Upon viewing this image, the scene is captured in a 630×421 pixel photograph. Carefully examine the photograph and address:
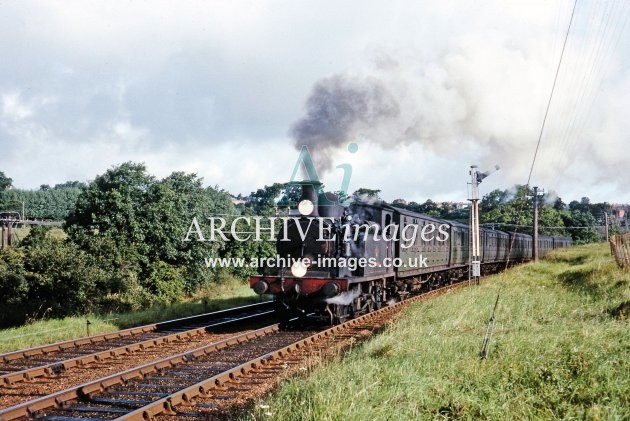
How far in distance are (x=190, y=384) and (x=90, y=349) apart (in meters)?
3.56

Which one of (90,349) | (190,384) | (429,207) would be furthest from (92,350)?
(429,207)

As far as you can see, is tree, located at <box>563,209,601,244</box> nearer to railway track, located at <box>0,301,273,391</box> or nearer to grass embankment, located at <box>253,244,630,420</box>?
grass embankment, located at <box>253,244,630,420</box>

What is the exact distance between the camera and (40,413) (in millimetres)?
6355

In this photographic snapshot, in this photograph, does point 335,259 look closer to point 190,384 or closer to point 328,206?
point 328,206

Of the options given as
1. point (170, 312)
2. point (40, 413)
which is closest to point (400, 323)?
point (40, 413)

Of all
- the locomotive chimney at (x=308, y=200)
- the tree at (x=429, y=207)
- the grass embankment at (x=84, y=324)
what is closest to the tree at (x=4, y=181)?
the tree at (x=429, y=207)

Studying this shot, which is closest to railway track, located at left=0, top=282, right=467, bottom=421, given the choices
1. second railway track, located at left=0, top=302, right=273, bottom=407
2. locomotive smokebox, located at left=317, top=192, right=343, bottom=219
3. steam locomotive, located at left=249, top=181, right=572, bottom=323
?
second railway track, located at left=0, top=302, right=273, bottom=407

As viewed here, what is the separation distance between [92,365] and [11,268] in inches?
286

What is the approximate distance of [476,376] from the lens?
20.2 feet

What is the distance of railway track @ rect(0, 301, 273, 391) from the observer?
8.25m

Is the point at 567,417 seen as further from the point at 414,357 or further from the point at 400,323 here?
the point at 400,323

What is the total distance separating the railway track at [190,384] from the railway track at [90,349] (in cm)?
142

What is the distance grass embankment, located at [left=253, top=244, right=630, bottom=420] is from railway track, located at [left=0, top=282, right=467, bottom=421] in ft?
3.62

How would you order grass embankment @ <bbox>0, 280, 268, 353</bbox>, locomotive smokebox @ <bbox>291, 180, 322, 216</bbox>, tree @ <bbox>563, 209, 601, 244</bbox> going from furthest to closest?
tree @ <bbox>563, 209, 601, 244</bbox> < locomotive smokebox @ <bbox>291, 180, 322, 216</bbox> < grass embankment @ <bbox>0, 280, 268, 353</bbox>
